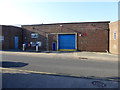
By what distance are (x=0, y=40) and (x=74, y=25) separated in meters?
15.9

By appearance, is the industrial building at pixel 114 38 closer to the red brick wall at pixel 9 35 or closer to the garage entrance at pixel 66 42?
the garage entrance at pixel 66 42

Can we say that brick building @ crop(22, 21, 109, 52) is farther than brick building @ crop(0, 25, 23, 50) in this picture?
No

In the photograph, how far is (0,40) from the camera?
20.0 meters

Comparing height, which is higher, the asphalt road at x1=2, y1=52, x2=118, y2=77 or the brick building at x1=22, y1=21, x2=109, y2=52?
the brick building at x1=22, y1=21, x2=109, y2=52

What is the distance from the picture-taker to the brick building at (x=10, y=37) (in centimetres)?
1988

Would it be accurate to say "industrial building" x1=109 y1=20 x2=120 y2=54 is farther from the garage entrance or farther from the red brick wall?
the red brick wall

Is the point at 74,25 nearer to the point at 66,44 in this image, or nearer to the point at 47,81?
the point at 66,44

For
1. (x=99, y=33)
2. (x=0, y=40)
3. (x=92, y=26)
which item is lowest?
(x=0, y=40)

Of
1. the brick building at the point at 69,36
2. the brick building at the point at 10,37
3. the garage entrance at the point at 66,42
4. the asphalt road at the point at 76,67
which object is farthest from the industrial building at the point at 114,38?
the brick building at the point at 10,37

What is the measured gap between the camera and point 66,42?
20.4 metres

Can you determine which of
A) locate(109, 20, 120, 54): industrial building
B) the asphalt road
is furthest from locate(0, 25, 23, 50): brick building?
locate(109, 20, 120, 54): industrial building

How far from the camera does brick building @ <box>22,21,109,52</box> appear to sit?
18469mm

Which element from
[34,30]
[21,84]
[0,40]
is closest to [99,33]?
[34,30]

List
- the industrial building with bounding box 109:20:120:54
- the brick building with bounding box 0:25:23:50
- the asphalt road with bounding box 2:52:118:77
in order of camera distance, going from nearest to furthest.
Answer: the asphalt road with bounding box 2:52:118:77
the industrial building with bounding box 109:20:120:54
the brick building with bounding box 0:25:23:50
